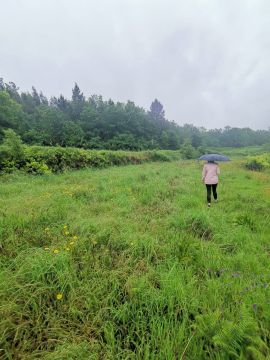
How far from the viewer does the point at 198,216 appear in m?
4.65

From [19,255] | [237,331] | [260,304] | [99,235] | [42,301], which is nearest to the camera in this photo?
[237,331]

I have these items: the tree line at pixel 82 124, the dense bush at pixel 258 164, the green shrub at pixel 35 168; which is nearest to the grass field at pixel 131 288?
the green shrub at pixel 35 168

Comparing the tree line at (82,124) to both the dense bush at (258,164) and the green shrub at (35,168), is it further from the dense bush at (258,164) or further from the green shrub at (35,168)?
the dense bush at (258,164)

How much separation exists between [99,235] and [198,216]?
2.42m

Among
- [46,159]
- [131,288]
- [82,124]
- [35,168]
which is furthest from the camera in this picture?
[82,124]

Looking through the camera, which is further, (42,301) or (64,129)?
(64,129)

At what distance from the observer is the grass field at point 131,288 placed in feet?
5.93

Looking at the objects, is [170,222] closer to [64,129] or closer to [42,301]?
[42,301]

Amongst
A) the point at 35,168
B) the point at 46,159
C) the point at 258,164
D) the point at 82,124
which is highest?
the point at 82,124

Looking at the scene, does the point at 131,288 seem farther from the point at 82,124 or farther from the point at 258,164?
the point at 82,124

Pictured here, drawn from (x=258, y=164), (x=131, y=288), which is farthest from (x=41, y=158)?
(x=258, y=164)

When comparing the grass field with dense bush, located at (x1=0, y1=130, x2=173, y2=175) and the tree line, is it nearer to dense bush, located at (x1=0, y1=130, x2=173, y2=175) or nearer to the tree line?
dense bush, located at (x1=0, y1=130, x2=173, y2=175)

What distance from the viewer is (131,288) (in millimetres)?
2434

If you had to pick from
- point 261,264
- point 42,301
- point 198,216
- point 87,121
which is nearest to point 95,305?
point 42,301
